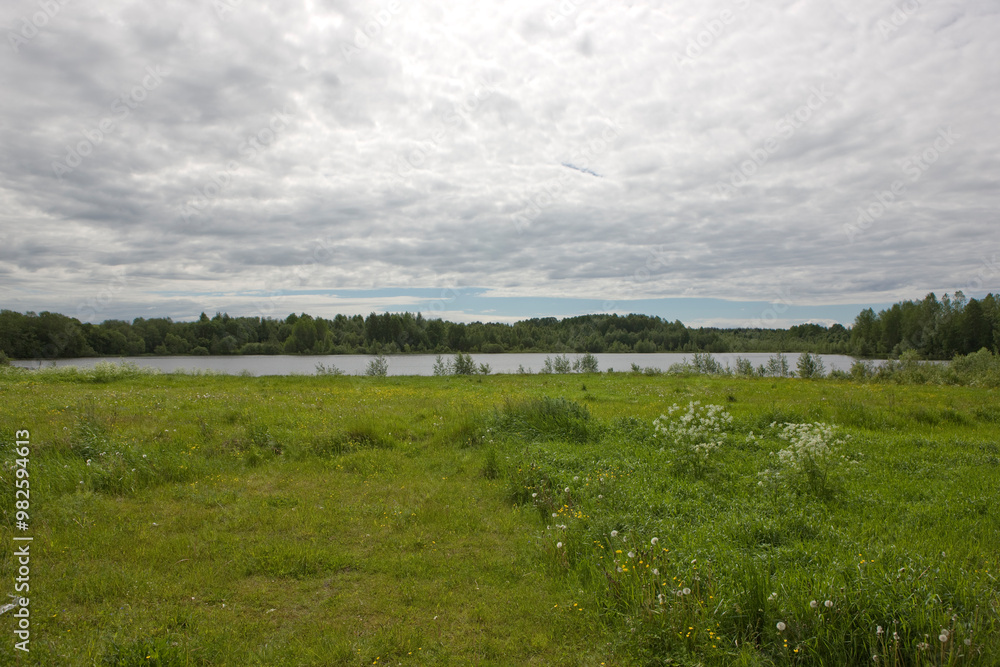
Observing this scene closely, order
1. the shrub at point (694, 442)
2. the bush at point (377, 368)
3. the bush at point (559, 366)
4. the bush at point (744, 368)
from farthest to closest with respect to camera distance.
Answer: the bush at point (559, 366)
the bush at point (377, 368)
the bush at point (744, 368)
the shrub at point (694, 442)

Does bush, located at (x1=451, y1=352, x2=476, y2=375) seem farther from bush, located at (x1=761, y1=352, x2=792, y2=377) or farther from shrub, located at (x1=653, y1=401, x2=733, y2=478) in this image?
shrub, located at (x1=653, y1=401, x2=733, y2=478)

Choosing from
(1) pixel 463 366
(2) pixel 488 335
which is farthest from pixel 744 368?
(2) pixel 488 335

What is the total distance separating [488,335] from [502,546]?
7885cm

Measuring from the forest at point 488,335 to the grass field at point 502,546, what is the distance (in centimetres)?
4029

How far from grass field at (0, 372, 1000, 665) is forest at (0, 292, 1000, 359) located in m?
40.3

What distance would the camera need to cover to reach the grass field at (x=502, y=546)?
3.95 m

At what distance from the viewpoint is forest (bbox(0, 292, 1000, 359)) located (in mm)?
49531

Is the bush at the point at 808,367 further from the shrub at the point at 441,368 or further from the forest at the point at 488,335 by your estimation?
the shrub at the point at 441,368

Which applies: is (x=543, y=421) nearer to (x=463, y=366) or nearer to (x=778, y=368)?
(x=463, y=366)

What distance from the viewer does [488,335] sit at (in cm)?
8525

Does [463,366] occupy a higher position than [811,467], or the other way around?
[463,366]

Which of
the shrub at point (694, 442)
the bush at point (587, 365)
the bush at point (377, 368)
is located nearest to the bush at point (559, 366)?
the bush at point (587, 365)

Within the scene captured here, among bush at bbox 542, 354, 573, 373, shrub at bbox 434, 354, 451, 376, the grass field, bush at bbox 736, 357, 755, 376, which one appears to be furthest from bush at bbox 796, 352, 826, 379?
shrub at bbox 434, 354, 451, 376

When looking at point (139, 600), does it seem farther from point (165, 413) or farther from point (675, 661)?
point (165, 413)
